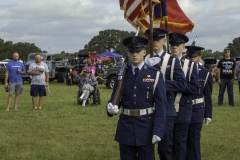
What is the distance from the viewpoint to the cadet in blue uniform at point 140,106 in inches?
224

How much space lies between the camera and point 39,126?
12.9 meters

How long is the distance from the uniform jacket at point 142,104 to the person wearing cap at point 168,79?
0.91 metres

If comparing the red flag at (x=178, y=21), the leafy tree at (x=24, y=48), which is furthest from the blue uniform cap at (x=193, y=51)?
the leafy tree at (x=24, y=48)

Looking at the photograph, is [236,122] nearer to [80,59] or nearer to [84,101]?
[84,101]

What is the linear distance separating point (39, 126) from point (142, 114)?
7.48 metres

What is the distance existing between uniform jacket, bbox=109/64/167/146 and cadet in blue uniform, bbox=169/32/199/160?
1.47 metres

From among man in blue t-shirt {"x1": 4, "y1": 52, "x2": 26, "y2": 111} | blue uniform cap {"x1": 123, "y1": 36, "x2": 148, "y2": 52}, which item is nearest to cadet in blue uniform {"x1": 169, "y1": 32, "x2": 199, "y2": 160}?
blue uniform cap {"x1": 123, "y1": 36, "x2": 148, "y2": 52}

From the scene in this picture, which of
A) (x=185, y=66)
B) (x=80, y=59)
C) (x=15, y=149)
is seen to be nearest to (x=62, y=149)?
(x=15, y=149)

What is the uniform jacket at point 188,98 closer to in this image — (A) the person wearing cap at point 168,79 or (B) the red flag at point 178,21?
(A) the person wearing cap at point 168,79

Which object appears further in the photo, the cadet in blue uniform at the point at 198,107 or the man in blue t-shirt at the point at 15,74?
the man in blue t-shirt at the point at 15,74

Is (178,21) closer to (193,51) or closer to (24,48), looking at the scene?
(193,51)

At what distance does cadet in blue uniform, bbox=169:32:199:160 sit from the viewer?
723cm

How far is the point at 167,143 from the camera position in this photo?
263 inches

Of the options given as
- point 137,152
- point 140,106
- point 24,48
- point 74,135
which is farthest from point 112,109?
point 24,48
